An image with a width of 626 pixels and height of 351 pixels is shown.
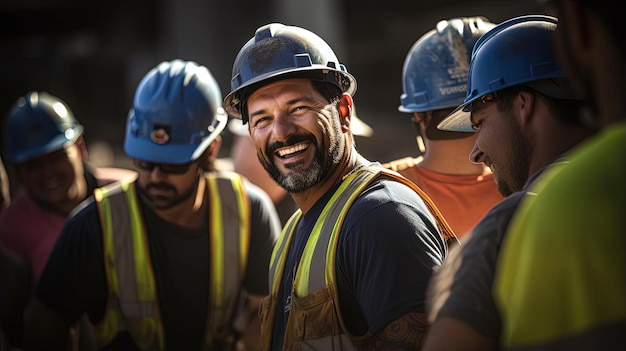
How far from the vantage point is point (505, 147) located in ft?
8.83

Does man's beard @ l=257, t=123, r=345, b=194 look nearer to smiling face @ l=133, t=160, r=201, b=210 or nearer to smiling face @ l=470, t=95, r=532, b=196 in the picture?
smiling face @ l=470, t=95, r=532, b=196

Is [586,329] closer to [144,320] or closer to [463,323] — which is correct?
[463,323]

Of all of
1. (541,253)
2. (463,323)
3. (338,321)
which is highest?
(541,253)

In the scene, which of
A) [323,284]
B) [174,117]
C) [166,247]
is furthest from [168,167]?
[323,284]

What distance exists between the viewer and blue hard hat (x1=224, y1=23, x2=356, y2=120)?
3.44 m

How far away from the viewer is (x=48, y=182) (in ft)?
19.4

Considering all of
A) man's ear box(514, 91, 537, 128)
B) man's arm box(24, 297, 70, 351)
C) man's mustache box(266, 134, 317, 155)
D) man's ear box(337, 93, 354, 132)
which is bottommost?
man's arm box(24, 297, 70, 351)

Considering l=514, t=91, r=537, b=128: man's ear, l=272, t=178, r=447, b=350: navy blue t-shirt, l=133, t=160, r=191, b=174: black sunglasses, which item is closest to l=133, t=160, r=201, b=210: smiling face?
l=133, t=160, r=191, b=174: black sunglasses

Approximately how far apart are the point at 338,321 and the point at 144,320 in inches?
75.4

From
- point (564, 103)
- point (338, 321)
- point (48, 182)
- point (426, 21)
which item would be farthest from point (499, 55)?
point (426, 21)

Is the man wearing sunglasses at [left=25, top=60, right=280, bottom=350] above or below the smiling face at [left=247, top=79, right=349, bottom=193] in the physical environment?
below

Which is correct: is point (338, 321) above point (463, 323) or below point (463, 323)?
below

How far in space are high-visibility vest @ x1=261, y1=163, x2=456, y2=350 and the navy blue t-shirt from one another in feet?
0.12

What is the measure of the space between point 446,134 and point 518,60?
130 cm
